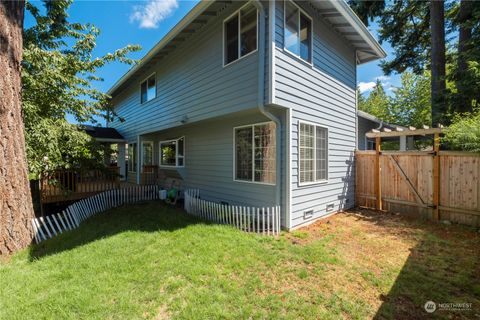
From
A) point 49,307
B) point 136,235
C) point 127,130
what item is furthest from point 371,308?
point 127,130

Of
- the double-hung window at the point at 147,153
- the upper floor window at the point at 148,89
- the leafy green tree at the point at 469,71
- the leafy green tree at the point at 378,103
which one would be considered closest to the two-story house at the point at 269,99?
the upper floor window at the point at 148,89

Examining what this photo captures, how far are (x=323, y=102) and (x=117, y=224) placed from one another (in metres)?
6.79

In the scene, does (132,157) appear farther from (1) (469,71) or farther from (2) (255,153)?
(1) (469,71)

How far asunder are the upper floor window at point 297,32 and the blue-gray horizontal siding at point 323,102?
0.21m

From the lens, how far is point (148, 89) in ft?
36.8

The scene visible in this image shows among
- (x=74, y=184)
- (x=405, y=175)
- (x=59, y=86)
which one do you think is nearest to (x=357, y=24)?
(x=405, y=175)

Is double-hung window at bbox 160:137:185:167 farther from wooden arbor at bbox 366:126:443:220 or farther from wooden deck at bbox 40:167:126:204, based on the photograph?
wooden arbor at bbox 366:126:443:220

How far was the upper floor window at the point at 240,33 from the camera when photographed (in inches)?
229

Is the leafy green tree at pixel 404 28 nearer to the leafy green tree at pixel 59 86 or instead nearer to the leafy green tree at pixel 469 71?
the leafy green tree at pixel 469 71

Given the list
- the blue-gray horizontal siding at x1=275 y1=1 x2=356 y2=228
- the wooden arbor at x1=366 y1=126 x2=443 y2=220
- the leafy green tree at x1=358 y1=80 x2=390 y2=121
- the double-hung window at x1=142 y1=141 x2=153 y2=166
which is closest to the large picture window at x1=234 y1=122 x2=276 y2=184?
the blue-gray horizontal siding at x1=275 y1=1 x2=356 y2=228

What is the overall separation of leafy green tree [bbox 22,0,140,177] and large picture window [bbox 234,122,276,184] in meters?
5.09

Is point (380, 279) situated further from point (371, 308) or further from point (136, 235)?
point (136, 235)

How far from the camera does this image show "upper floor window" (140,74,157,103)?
10655 mm

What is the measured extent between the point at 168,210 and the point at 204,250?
11.5 feet
